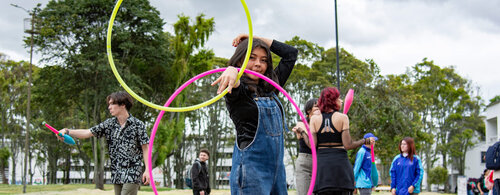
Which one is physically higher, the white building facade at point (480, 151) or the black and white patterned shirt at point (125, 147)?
the black and white patterned shirt at point (125, 147)

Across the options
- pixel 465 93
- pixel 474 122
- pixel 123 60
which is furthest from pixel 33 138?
pixel 474 122

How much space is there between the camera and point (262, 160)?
11.1ft

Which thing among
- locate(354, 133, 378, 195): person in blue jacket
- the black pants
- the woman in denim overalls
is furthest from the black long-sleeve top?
the black pants

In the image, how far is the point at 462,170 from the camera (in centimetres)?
5903

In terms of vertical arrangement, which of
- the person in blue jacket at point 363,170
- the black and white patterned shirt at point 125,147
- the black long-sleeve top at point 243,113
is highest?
the black long-sleeve top at point 243,113

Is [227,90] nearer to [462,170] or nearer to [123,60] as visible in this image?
[123,60]

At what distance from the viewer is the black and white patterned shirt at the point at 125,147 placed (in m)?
5.98

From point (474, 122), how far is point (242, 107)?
60.0 m

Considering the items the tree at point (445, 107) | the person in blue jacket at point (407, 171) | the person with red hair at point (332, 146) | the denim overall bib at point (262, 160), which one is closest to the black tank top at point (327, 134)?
the person with red hair at point (332, 146)

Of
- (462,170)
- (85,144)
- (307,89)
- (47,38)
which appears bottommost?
(462,170)

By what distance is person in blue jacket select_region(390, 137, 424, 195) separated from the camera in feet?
29.4

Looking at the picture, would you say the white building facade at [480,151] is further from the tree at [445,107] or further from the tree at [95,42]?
the tree at [95,42]

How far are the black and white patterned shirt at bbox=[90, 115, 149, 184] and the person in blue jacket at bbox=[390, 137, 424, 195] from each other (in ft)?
17.6

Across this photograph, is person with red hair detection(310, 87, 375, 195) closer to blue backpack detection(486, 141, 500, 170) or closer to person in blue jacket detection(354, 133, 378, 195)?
person in blue jacket detection(354, 133, 378, 195)
